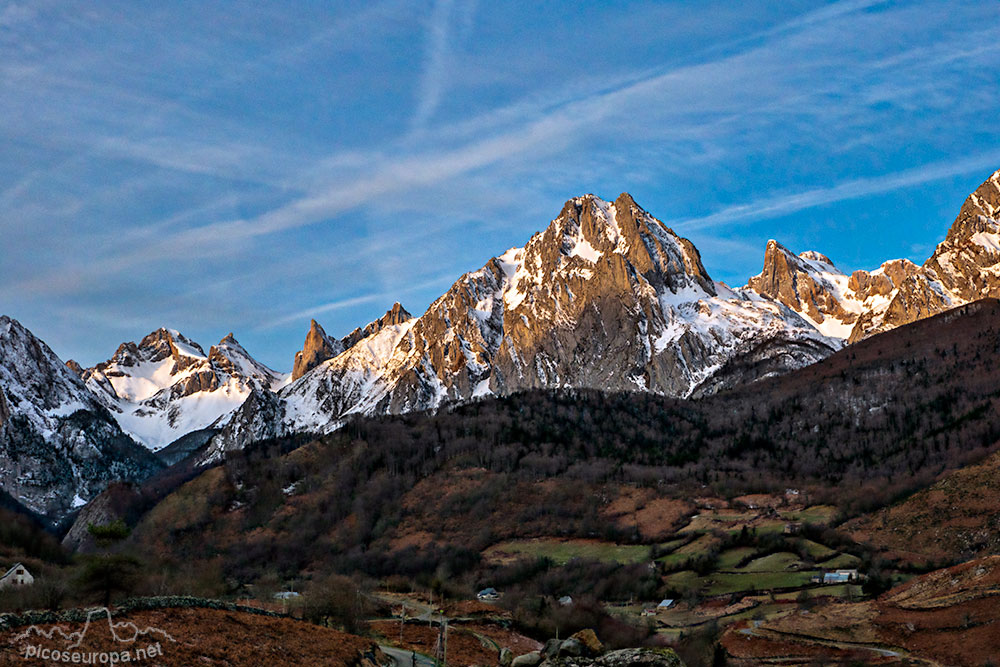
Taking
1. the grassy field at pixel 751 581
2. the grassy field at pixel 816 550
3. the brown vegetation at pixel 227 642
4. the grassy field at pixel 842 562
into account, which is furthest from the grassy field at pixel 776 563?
the brown vegetation at pixel 227 642

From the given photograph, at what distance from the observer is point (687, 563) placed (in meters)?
124

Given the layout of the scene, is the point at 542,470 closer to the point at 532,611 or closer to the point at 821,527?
the point at 821,527

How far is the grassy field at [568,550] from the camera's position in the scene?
13812 centimetres

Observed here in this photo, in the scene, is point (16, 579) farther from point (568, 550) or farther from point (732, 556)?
point (568, 550)

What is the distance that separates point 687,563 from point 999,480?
46.4 metres

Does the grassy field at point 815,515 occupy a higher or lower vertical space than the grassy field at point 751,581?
higher

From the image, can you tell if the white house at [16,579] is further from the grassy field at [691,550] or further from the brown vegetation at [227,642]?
the grassy field at [691,550]

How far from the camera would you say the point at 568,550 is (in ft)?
485

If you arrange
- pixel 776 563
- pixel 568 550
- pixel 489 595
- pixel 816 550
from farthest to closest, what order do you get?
1. pixel 568 550
2. pixel 816 550
3. pixel 776 563
4. pixel 489 595

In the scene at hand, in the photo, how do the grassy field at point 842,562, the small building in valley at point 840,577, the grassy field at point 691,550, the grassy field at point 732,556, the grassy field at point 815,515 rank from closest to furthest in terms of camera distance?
the small building in valley at point 840,577
the grassy field at point 842,562
the grassy field at point 732,556
the grassy field at point 691,550
the grassy field at point 815,515

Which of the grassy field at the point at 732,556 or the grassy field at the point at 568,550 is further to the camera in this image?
the grassy field at the point at 568,550

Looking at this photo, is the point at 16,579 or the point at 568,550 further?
the point at 568,550

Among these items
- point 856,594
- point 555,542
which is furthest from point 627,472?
point 856,594

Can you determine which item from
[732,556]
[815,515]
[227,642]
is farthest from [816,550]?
[227,642]
